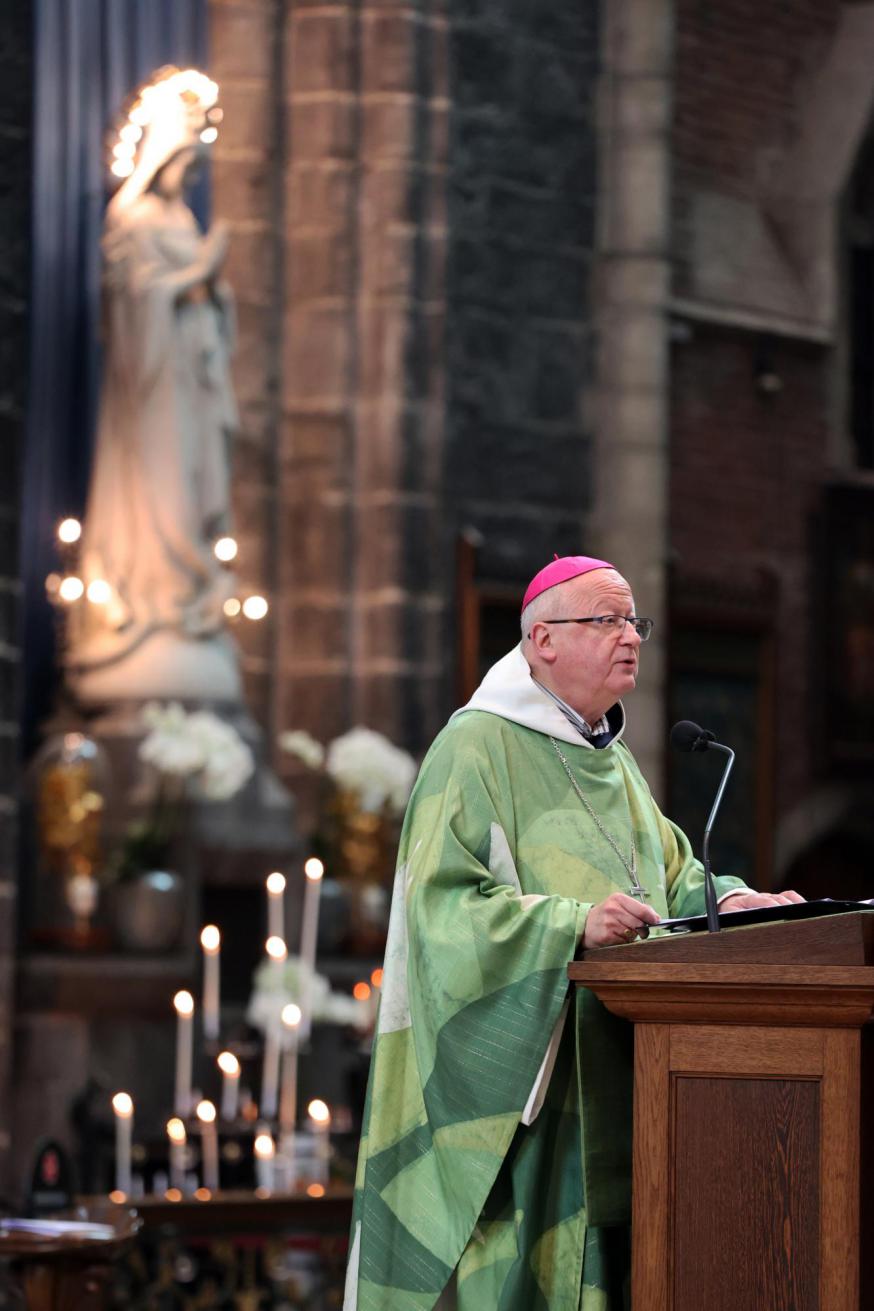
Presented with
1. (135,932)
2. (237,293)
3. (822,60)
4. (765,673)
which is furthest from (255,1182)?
(822,60)

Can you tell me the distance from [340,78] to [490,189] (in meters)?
0.82

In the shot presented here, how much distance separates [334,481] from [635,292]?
1.81 m

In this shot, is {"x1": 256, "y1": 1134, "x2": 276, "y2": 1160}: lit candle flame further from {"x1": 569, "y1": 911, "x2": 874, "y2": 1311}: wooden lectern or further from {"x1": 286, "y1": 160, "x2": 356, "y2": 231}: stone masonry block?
{"x1": 286, "y1": 160, "x2": 356, "y2": 231}: stone masonry block

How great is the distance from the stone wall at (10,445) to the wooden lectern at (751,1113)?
5.00 meters

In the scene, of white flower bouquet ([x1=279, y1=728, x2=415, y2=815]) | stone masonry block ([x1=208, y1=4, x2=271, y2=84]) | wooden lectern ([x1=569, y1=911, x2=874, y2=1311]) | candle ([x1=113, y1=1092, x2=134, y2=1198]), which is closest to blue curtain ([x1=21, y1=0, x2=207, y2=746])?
stone masonry block ([x1=208, y1=4, x2=271, y2=84])

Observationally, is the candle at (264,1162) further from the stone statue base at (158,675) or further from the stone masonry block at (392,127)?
the stone masonry block at (392,127)

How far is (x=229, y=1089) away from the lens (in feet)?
26.5

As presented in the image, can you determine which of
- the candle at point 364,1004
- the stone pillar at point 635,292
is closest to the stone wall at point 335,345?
the stone pillar at point 635,292

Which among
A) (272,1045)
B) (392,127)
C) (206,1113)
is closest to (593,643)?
(206,1113)

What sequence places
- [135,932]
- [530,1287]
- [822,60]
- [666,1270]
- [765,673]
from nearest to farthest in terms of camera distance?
[666,1270], [530,1287], [135,932], [765,673], [822,60]

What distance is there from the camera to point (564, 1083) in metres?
3.79

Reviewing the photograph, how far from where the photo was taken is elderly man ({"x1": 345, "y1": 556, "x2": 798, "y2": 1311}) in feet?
12.2

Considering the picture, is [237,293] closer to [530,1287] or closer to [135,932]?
[135,932]

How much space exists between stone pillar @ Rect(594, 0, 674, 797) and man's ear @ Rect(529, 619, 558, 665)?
24.4 ft
